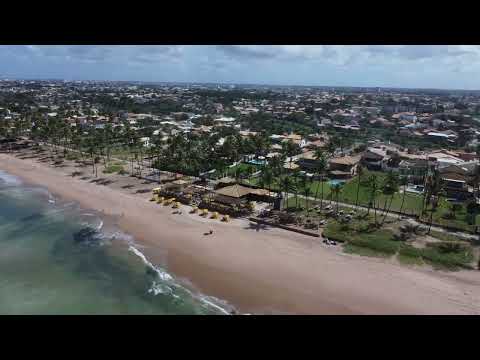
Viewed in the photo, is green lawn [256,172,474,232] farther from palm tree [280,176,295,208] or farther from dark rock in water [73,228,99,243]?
dark rock in water [73,228,99,243]

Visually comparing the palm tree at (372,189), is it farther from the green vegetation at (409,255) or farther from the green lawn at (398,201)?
the green vegetation at (409,255)

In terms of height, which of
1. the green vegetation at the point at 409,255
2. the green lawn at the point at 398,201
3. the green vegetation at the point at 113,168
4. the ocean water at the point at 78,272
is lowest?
the ocean water at the point at 78,272

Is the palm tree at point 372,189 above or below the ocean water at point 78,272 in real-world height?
above

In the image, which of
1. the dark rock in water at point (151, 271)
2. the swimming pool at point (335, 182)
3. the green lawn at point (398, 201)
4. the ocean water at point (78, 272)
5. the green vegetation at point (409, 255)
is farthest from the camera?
the swimming pool at point (335, 182)

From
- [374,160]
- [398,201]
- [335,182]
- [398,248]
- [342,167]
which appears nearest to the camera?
[398,248]

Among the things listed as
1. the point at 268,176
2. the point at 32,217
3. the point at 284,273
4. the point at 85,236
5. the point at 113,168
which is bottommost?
the point at 32,217

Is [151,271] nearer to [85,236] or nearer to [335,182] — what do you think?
[85,236]

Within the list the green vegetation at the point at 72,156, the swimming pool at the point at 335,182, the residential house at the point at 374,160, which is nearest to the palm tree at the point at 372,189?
the swimming pool at the point at 335,182

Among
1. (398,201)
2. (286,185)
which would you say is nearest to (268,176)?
(286,185)
